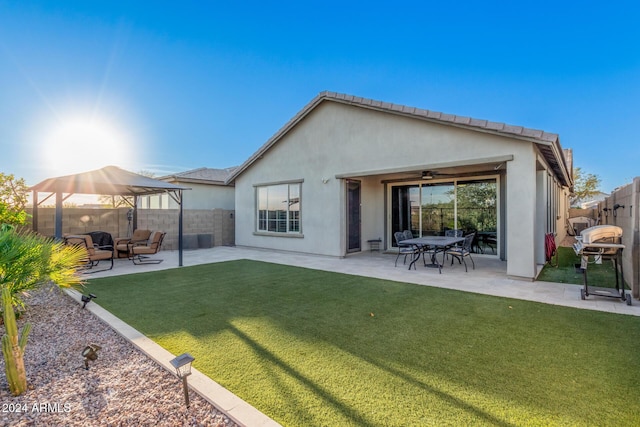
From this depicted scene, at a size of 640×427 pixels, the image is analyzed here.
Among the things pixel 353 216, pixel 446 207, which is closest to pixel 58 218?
pixel 353 216

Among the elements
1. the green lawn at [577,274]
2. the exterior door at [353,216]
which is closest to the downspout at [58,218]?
the exterior door at [353,216]

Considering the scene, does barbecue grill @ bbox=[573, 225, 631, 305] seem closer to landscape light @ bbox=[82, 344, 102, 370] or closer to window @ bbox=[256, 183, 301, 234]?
landscape light @ bbox=[82, 344, 102, 370]

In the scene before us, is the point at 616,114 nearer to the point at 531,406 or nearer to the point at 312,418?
the point at 531,406

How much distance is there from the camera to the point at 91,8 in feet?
26.5

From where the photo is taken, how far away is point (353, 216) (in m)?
11.2

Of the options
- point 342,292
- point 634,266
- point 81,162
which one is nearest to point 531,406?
point 342,292

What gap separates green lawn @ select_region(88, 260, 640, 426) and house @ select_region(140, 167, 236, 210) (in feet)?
35.7

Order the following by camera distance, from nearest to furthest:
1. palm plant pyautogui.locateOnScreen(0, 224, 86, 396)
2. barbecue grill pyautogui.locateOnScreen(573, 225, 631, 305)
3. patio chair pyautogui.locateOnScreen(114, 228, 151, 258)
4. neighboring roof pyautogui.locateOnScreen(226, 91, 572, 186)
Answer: palm plant pyautogui.locateOnScreen(0, 224, 86, 396) → barbecue grill pyautogui.locateOnScreen(573, 225, 631, 305) → neighboring roof pyautogui.locateOnScreen(226, 91, 572, 186) → patio chair pyautogui.locateOnScreen(114, 228, 151, 258)

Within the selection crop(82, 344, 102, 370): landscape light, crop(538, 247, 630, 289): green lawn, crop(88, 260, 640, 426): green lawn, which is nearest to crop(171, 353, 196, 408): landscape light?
crop(88, 260, 640, 426): green lawn

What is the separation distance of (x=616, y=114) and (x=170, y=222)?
2574cm

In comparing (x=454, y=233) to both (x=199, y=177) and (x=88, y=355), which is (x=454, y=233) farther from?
(x=199, y=177)

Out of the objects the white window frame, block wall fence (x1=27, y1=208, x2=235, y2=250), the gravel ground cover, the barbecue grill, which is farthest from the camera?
the white window frame

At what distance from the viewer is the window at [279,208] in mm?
11867

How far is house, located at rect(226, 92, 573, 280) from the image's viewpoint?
22.9ft
